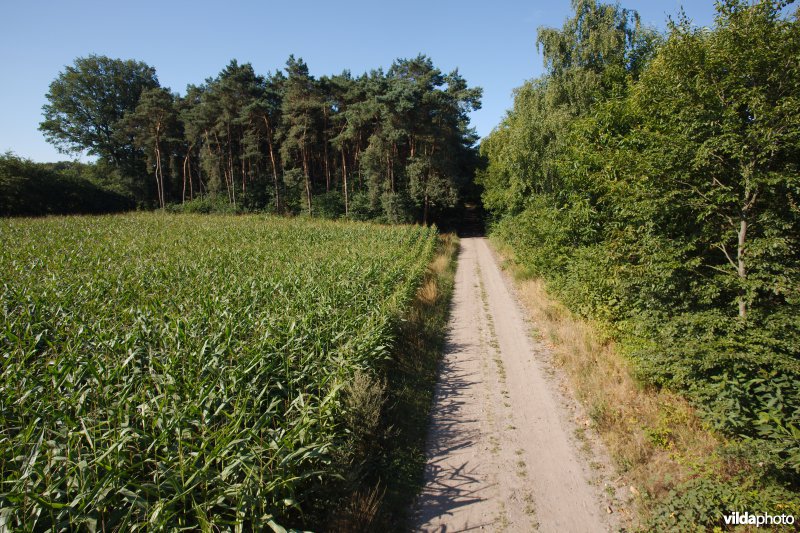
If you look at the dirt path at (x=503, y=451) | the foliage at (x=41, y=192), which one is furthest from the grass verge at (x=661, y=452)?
the foliage at (x=41, y=192)

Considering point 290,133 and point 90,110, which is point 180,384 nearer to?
point 290,133

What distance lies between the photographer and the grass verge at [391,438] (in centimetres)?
432

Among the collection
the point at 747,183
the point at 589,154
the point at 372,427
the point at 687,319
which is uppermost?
the point at 589,154

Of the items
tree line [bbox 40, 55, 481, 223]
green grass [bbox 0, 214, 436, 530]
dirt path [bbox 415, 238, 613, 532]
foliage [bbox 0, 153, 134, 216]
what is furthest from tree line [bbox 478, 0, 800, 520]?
foliage [bbox 0, 153, 134, 216]

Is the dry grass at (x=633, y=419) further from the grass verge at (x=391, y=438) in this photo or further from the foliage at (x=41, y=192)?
the foliage at (x=41, y=192)

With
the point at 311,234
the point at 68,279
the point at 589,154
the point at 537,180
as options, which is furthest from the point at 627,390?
the point at 311,234

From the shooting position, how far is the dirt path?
455 cm

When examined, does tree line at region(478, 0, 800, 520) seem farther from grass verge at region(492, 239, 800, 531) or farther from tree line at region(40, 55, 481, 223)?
tree line at region(40, 55, 481, 223)

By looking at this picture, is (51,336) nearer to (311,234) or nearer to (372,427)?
(372,427)

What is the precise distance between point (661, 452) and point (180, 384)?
706 cm

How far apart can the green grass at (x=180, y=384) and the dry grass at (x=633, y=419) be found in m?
4.05

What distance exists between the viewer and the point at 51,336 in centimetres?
694

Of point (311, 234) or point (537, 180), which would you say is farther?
point (311, 234)

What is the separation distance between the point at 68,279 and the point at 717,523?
1484cm
